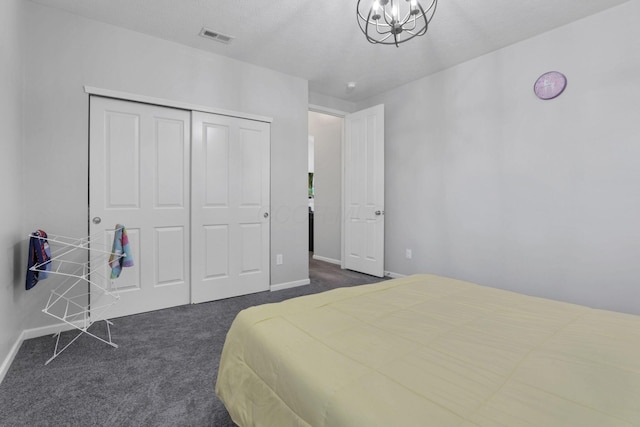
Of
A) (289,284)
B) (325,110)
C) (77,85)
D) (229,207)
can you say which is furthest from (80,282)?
(325,110)

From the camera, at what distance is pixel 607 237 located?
8.04 ft

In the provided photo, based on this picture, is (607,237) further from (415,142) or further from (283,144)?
(283,144)

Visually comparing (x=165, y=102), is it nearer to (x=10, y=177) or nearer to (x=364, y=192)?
(x=10, y=177)

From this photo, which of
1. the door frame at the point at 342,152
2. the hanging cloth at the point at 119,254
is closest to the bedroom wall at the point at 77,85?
the hanging cloth at the point at 119,254

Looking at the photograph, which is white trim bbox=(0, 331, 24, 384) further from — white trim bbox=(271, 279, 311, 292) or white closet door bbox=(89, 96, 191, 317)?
white trim bbox=(271, 279, 311, 292)

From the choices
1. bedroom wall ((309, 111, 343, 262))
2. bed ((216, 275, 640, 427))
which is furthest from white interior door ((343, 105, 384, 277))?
bed ((216, 275, 640, 427))

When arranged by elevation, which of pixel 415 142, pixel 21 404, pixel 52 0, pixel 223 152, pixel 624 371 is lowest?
pixel 21 404

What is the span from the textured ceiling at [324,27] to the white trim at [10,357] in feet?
8.47

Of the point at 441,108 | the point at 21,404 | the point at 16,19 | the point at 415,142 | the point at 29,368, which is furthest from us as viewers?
the point at 415,142

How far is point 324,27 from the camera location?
2.70m

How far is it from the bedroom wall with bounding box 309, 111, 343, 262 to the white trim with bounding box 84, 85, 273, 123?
6.10 ft

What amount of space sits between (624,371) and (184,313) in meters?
2.95

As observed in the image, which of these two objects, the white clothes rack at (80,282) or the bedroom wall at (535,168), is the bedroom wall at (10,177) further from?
the bedroom wall at (535,168)

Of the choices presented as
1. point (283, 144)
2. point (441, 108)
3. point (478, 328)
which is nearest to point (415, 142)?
point (441, 108)
